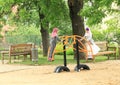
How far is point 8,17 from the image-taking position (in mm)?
32875

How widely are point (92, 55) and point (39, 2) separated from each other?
6.03m

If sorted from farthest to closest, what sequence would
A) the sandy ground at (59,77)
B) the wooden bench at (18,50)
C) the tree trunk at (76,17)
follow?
the tree trunk at (76,17) → the wooden bench at (18,50) → the sandy ground at (59,77)

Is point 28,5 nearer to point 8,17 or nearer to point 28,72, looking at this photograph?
point 8,17

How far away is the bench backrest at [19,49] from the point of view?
2246 cm

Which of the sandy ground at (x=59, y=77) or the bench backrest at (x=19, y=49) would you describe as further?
the bench backrest at (x=19, y=49)

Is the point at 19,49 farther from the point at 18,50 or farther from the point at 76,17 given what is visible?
the point at 76,17

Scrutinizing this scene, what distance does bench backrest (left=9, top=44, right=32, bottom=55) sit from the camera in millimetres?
22459

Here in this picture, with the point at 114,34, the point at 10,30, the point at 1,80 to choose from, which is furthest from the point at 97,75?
the point at 10,30

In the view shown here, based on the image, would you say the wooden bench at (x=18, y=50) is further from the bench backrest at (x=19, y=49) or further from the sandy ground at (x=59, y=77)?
the sandy ground at (x=59, y=77)

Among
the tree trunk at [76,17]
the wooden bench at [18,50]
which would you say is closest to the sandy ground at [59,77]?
the wooden bench at [18,50]

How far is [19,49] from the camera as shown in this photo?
2306cm

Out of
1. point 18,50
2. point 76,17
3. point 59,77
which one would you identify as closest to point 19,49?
point 18,50

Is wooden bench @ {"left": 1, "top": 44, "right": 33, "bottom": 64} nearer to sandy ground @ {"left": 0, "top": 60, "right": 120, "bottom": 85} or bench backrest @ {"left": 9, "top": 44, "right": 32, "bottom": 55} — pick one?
bench backrest @ {"left": 9, "top": 44, "right": 32, "bottom": 55}

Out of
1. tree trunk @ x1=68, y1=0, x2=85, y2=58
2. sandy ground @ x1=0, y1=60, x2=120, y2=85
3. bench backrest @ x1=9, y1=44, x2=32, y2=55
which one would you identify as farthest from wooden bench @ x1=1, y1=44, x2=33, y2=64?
sandy ground @ x1=0, y1=60, x2=120, y2=85
